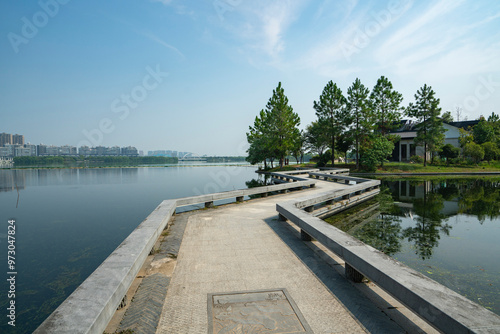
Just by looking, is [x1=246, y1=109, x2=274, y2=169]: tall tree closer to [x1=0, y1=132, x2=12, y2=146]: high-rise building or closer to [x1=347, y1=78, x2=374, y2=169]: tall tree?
[x1=347, y1=78, x2=374, y2=169]: tall tree

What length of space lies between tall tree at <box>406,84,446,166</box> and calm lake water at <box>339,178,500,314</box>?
31271 mm

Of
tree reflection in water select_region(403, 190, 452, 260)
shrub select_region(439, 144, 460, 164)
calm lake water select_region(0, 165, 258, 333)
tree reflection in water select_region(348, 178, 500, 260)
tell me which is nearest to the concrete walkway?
calm lake water select_region(0, 165, 258, 333)

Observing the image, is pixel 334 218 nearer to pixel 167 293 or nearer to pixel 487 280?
pixel 487 280

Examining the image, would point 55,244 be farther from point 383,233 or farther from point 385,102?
point 385,102

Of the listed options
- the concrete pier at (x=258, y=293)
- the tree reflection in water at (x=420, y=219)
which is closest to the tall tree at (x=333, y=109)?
the tree reflection in water at (x=420, y=219)

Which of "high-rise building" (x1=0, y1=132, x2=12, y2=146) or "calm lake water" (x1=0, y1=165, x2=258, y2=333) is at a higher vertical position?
"high-rise building" (x1=0, y1=132, x2=12, y2=146)

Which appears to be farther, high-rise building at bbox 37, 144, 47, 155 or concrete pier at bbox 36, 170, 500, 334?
high-rise building at bbox 37, 144, 47, 155

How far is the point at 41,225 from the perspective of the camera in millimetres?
11062

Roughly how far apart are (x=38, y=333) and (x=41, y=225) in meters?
11.5

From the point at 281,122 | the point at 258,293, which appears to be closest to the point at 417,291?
the point at 258,293

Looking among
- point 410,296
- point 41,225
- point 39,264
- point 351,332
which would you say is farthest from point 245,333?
point 41,225

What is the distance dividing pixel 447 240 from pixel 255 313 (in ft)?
26.4

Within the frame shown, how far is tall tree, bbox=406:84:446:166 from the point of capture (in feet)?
134

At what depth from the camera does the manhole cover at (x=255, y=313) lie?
10.2ft
